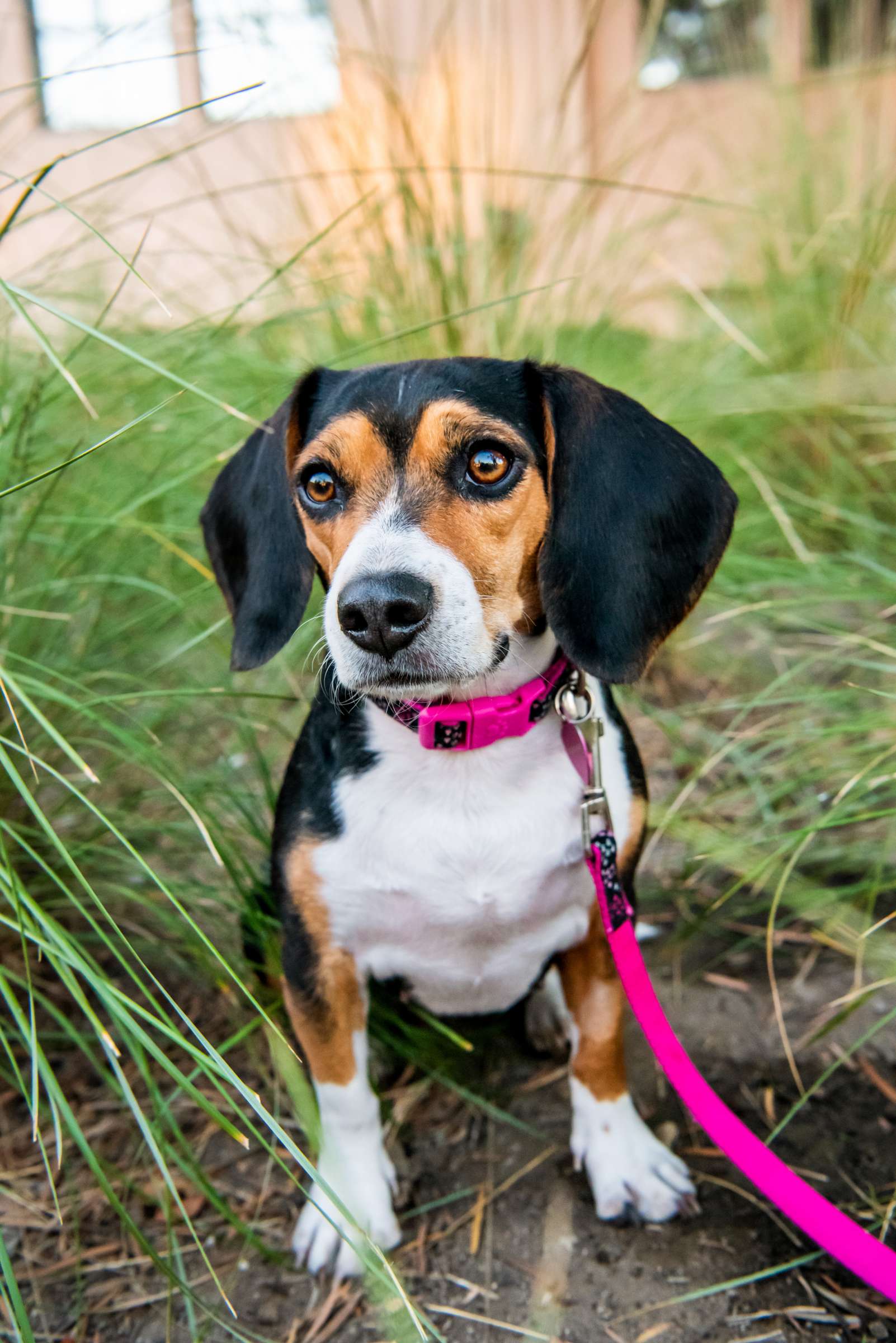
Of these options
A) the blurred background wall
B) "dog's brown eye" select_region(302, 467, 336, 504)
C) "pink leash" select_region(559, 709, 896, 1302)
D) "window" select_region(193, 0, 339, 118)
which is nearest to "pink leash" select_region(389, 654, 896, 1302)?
"pink leash" select_region(559, 709, 896, 1302)

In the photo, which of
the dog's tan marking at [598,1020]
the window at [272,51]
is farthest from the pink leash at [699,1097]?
the window at [272,51]

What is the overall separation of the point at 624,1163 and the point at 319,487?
1324mm

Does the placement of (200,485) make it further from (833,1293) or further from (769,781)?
(833,1293)

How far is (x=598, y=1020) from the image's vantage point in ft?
6.38

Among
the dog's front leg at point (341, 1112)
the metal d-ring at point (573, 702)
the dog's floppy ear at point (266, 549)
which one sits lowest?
the dog's front leg at point (341, 1112)

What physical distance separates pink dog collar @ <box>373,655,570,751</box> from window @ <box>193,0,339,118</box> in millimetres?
2253

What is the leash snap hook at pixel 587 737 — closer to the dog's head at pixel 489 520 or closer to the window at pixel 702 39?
the dog's head at pixel 489 520

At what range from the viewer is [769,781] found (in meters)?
2.86

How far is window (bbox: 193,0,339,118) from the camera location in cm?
334

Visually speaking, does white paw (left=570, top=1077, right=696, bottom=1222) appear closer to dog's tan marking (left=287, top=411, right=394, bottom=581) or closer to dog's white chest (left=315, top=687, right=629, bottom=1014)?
dog's white chest (left=315, top=687, right=629, bottom=1014)

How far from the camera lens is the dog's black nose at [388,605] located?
151cm

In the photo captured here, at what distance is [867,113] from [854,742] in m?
3.26

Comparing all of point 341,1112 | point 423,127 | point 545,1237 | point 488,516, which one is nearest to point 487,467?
point 488,516

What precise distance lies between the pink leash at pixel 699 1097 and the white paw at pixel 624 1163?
28 centimetres
